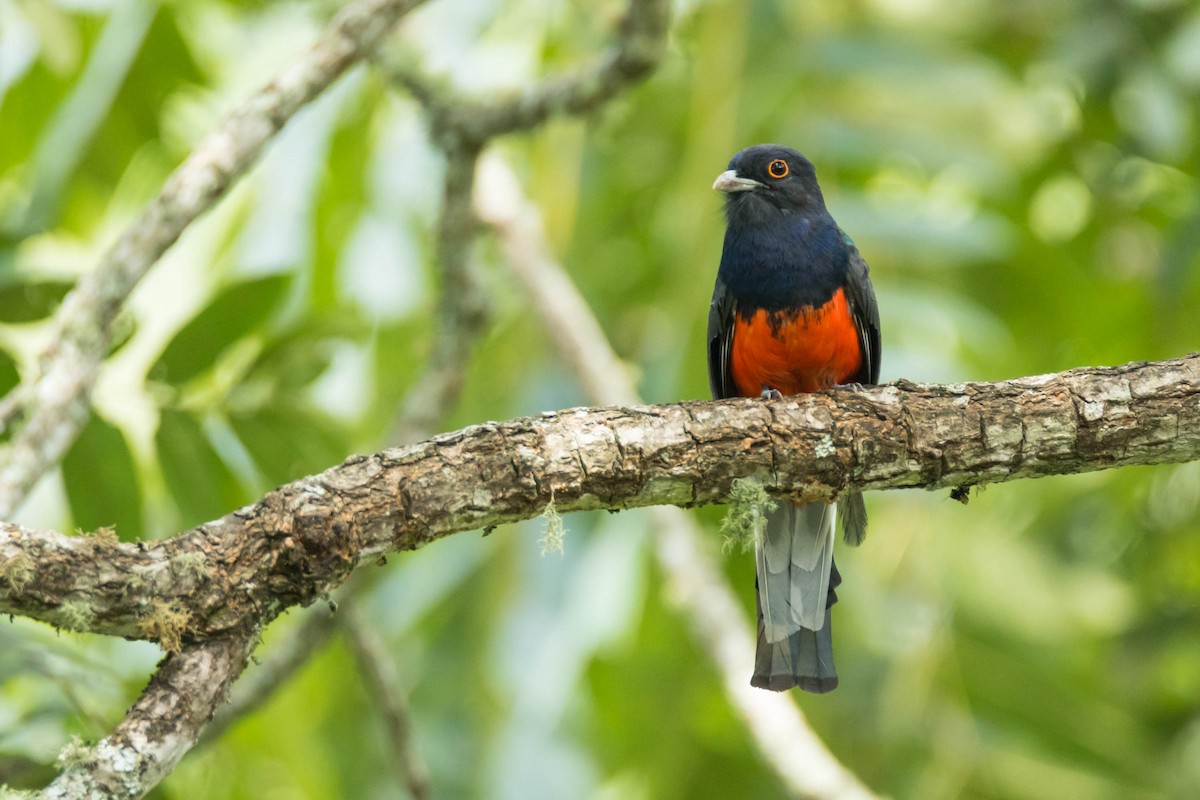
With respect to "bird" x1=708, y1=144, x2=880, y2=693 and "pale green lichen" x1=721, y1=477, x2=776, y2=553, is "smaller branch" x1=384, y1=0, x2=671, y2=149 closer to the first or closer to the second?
"bird" x1=708, y1=144, x2=880, y2=693

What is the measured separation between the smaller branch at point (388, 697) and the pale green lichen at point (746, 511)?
215 cm

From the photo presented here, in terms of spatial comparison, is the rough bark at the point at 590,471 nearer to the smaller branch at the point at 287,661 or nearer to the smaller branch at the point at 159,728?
the smaller branch at the point at 159,728

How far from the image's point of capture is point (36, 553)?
2.58m

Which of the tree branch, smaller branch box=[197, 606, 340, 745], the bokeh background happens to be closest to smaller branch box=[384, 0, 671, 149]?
the bokeh background

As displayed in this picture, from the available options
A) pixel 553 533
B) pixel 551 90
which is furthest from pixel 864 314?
pixel 553 533

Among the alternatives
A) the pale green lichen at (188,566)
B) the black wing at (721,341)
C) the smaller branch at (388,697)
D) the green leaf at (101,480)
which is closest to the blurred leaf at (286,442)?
the green leaf at (101,480)

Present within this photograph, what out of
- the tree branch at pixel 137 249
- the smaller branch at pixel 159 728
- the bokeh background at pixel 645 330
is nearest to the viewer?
the smaller branch at pixel 159 728

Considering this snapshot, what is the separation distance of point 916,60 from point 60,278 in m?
3.93

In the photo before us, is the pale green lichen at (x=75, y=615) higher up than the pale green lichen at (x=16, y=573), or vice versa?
the pale green lichen at (x=16, y=573)

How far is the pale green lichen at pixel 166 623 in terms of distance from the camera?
8.64 ft

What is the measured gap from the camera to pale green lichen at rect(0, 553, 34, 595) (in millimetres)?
2529

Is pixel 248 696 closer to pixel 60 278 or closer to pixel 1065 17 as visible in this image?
pixel 60 278

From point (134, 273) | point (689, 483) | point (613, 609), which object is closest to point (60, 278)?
point (134, 273)

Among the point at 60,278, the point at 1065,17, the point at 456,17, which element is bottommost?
the point at 60,278
